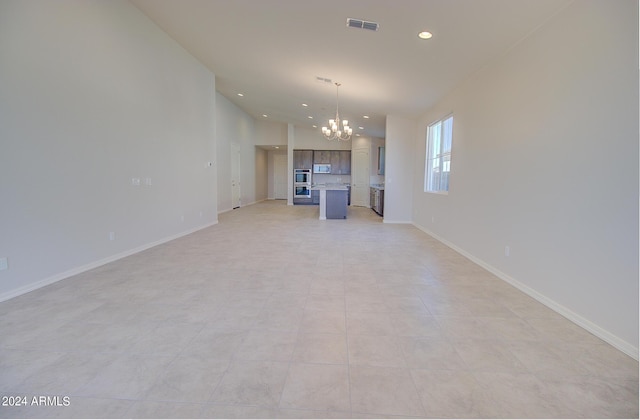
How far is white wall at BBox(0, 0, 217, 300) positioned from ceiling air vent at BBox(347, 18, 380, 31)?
3004 mm

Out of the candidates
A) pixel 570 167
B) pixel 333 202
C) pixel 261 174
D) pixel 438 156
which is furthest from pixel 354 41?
pixel 261 174

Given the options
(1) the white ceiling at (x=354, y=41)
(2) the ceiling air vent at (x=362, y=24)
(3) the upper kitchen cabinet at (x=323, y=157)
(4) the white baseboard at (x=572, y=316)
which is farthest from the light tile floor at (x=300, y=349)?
(3) the upper kitchen cabinet at (x=323, y=157)

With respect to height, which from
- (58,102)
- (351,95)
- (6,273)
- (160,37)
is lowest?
(6,273)

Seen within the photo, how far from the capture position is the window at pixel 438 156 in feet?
18.6

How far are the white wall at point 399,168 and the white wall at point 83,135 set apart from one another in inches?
184

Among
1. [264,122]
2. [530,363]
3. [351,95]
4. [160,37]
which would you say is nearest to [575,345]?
[530,363]

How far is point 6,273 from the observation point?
2756 mm

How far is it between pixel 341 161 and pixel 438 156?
649 centimetres

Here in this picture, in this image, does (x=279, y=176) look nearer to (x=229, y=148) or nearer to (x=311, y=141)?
(x=311, y=141)

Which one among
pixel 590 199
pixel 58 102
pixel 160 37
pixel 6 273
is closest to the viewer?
pixel 590 199

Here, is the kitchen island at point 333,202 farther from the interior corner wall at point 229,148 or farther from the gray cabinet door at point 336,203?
the interior corner wall at point 229,148

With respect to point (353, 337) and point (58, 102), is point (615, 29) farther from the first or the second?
point (58, 102)

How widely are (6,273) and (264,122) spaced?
10.5 metres

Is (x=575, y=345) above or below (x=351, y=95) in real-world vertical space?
below
